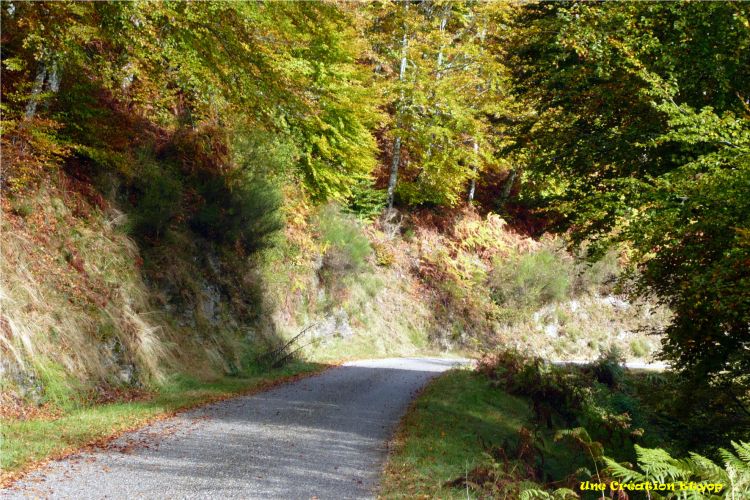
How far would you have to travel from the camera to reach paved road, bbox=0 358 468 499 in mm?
6332

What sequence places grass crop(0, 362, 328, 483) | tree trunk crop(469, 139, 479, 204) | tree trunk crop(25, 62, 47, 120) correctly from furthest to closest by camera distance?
tree trunk crop(469, 139, 479, 204)
tree trunk crop(25, 62, 47, 120)
grass crop(0, 362, 328, 483)

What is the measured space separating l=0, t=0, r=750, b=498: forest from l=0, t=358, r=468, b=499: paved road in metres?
0.78

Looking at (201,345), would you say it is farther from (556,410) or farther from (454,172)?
(454,172)

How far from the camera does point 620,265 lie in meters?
32.2

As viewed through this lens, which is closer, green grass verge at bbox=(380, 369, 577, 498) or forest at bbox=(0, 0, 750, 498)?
green grass verge at bbox=(380, 369, 577, 498)

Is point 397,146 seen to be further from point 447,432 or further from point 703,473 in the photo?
point 703,473

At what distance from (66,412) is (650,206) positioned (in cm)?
879

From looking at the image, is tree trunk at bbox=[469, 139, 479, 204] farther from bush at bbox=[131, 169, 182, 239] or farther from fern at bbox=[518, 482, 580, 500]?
fern at bbox=[518, 482, 580, 500]

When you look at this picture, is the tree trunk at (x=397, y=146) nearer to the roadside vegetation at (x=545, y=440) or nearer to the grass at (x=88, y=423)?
the roadside vegetation at (x=545, y=440)

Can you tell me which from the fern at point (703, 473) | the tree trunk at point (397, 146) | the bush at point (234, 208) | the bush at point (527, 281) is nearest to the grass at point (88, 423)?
the bush at point (234, 208)

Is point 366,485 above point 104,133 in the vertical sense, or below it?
below

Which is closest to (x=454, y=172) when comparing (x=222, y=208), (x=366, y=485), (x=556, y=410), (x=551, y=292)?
(x=551, y=292)

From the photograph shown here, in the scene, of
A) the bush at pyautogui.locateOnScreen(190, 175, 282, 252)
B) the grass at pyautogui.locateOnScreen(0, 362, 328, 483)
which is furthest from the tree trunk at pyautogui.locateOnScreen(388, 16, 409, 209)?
the grass at pyautogui.locateOnScreen(0, 362, 328, 483)

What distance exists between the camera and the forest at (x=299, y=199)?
8.52 m
